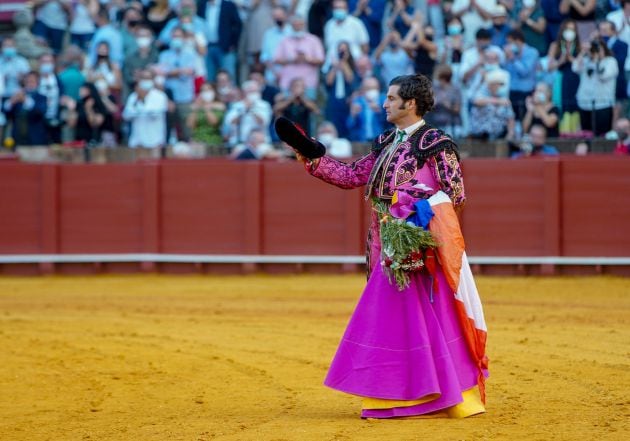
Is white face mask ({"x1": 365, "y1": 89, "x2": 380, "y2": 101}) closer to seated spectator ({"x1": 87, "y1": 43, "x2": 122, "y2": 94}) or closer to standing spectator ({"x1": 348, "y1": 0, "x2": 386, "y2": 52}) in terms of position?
standing spectator ({"x1": 348, "y1": 0, "x2": 386, "y2": 52})

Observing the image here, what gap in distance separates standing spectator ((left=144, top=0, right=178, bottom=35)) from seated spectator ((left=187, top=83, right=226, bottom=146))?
1844 mm

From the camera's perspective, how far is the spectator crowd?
12.6 meters

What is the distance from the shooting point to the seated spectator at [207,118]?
13586 mm

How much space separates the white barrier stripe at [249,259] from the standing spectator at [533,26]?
2.33m

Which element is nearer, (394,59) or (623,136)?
(623,136)

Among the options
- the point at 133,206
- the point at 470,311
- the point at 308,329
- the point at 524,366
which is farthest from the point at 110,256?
the point at 470,311

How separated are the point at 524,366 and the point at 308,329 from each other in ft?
7.11

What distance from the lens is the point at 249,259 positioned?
1315 cm

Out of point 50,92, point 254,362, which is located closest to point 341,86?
point 50,92

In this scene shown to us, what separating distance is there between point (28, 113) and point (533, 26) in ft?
18.5

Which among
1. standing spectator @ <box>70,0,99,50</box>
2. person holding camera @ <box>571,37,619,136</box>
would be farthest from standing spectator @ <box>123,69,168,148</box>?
person holding camera @ <box>571,37,619,136</box>

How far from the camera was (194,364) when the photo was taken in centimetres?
766

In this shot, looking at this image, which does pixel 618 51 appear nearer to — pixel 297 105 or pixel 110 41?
pixel 297 105

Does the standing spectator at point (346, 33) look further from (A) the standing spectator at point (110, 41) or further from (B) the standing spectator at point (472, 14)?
(A) the standing spectator at point (110, 41)
